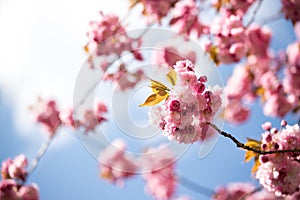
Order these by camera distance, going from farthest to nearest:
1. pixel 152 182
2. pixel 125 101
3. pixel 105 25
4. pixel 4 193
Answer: pixel 152 182 → pixel 105 25 → pixel 4 193 → pixel 125 101

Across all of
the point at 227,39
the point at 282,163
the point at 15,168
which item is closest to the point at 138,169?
the point at 15,168

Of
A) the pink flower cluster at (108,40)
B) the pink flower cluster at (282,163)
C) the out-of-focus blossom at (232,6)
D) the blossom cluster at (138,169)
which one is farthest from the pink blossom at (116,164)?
the pink flower cluster at (282,163)

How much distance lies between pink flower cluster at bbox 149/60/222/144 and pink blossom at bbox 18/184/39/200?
2160 mm

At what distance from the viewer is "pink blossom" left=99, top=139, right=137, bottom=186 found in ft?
12.3

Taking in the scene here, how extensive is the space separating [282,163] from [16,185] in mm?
2216

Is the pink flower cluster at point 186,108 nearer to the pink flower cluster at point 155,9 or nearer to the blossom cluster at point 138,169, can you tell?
the blossom cluster at point 138,169

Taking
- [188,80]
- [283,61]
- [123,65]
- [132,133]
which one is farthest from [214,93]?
[283,61]

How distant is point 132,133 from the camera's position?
184 centimetres

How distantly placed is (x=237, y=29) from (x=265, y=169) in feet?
4.91

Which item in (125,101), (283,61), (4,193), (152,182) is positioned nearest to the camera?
(125,101)

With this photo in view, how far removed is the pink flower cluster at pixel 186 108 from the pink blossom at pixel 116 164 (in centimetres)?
225

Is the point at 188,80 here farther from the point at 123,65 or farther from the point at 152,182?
the point at 152,182

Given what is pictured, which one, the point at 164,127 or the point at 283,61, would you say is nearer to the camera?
the point at 164,127

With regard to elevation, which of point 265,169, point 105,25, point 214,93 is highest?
point 105,25
